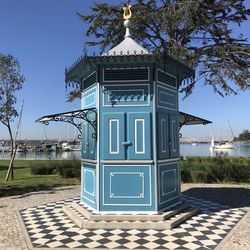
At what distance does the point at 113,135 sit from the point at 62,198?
13.9ft

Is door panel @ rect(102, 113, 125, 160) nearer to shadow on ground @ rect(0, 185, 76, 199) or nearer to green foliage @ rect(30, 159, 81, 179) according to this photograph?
shadow on ground @ rect(0, 185, 76, 199)

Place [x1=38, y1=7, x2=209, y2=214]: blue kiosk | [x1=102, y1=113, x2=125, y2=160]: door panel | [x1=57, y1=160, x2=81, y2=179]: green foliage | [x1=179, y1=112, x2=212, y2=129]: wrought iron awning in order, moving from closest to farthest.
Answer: [x1=38, y1=7, x2=209, y2=214]: blue kiosk
[x1=102, y1=113, x2=125, y2=160]: door panel
[x1=179, y1=112, x2=212, y2=129]: wrought iron awning
[x1=57, y1=160, x2=81, y2=179]: green foliage

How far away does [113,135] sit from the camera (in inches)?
316

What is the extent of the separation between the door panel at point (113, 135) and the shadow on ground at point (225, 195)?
13.7 feet

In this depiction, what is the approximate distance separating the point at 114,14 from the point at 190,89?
5679mm

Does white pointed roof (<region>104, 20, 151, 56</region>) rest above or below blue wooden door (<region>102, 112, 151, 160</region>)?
above

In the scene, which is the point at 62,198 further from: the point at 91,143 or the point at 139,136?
the point at 139,136

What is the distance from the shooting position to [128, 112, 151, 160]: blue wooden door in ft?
26.0

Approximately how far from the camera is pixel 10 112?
643 inches

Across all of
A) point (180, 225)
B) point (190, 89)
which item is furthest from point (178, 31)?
point (180, 225)

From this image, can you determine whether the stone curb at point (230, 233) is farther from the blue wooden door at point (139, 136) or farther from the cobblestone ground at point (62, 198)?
the blue wooden door at point (139, 136)

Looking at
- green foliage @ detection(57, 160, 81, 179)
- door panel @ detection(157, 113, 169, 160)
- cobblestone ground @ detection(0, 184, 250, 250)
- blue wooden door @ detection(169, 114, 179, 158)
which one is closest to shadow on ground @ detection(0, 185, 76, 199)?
cobblestone ground @ detection(0, 184, 250, 250)

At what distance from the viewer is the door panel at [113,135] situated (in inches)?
314

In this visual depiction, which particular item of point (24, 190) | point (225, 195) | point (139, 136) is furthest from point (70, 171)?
point (139, 136)
